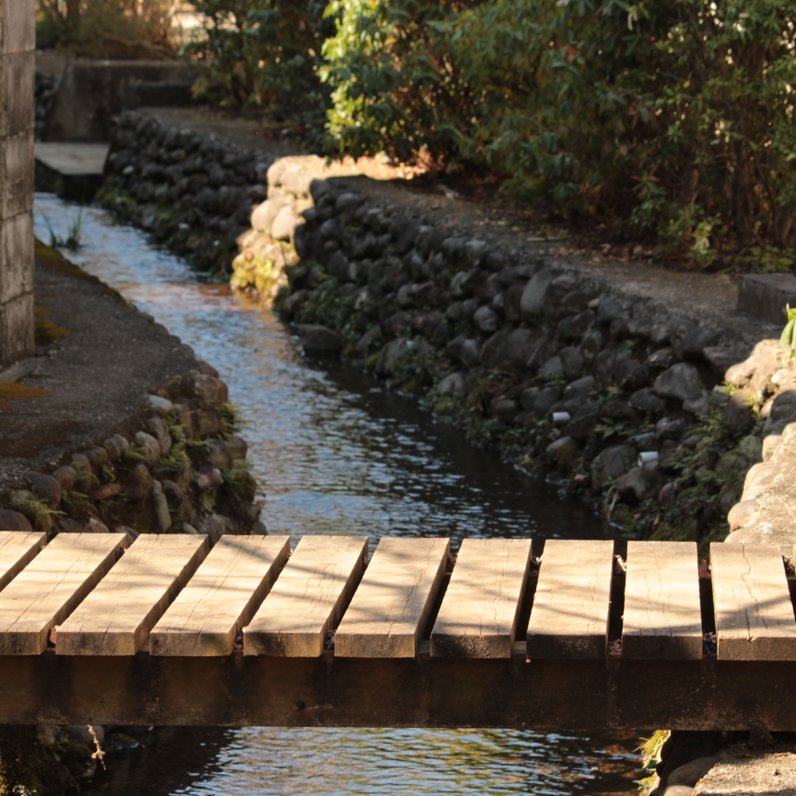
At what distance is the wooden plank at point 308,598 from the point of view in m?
3.92

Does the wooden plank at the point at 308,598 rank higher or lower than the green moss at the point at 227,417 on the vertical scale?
higher

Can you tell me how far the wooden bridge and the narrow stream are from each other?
4.23ft

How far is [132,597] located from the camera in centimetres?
416

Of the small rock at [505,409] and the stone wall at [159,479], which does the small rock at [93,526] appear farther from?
the small rock at [505,409]

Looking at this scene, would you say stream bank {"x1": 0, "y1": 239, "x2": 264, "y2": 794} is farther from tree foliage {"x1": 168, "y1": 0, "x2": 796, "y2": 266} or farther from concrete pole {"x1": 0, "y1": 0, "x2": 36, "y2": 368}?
tree foliage {"x1": 168, "y1": 0, "x2": 796, "y2": 266}

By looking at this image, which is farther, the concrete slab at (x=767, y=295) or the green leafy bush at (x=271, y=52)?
the green leafy bush at (x=271, y=52)

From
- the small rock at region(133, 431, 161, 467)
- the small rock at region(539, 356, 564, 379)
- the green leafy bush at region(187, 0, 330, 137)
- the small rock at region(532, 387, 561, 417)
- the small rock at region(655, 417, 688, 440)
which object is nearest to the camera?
the small rock at region(133, 431, 161, 467)

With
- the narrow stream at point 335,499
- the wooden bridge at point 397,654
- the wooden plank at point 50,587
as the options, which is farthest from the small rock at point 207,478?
the wooden bridge at point 397,654

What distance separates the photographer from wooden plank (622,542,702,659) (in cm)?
391

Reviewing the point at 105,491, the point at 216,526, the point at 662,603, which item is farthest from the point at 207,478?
the point at 662,603

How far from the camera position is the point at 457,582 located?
429 cm

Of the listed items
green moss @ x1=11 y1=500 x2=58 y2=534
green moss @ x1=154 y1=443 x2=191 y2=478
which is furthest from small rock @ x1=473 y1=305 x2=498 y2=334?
green moss @ x1=11 y1=500 x2=58 y2=534

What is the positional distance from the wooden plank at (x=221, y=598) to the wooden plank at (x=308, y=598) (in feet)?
0.14

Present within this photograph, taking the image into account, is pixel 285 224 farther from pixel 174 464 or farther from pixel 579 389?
pixel 174 464
